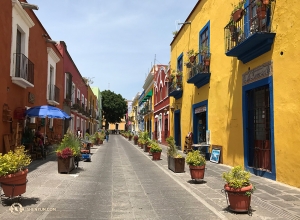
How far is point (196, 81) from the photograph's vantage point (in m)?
14.5

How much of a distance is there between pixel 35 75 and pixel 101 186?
8.34m

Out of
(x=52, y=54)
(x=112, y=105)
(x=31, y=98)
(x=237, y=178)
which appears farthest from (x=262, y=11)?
(x=112, y=105)

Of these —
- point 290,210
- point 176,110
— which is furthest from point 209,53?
point 290,210

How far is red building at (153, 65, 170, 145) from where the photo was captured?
78.2 ft

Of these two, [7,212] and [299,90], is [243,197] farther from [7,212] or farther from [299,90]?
[7,212]

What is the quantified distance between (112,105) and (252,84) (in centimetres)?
5724

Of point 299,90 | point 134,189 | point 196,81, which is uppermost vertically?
point 196,81

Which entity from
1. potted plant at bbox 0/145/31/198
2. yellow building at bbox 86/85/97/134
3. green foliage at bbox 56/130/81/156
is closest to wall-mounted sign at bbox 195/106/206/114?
green foliage at bbox 56/130/81/156

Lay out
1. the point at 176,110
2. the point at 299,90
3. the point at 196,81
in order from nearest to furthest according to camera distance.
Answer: the point at 299,90, the point at 196,81, the point at 176,110

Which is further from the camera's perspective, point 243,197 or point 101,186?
point 101,186

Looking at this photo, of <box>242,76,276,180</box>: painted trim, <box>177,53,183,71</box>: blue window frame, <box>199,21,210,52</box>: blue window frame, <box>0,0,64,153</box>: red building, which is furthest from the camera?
<box>177,53,183,71</box>: blue window frame

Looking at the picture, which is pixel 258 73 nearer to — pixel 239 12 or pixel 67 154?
pixel 239 12

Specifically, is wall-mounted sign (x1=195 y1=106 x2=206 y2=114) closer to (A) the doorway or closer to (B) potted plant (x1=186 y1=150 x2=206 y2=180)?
(A) the doorway

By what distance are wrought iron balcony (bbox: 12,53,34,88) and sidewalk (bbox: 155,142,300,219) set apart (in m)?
6.91
